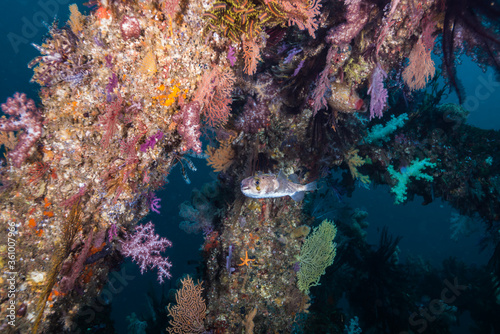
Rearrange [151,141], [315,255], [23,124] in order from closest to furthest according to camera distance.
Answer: [23,124] < [151,141] < [315,255]

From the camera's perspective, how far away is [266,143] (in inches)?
179

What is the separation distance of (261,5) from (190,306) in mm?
4538

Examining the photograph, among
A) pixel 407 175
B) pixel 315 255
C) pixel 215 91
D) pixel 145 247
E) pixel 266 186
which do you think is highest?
pixel 215 91

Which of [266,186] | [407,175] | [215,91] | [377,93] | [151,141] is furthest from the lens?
[407,175]

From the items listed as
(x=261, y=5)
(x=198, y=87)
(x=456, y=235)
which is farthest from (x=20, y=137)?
(x=456, y=235)

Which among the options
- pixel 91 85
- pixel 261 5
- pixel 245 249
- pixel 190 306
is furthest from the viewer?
pixel 245 249

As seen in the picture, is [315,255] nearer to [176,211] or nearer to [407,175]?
[407,175]

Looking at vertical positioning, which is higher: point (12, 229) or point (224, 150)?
point (224, 150)

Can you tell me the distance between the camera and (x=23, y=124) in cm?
218

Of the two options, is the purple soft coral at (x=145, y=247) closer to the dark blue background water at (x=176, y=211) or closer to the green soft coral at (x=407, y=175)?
the green soft coral at (x=407, y=175)

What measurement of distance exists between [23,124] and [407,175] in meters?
7.01

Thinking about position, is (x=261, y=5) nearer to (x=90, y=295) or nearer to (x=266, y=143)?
(x=266, y=143)

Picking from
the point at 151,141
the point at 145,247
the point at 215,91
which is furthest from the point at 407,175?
the point at 145,247

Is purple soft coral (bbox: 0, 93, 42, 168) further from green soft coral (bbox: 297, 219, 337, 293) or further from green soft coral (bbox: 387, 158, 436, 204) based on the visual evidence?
green soft coral (bbox: 387, 158, 436, 204)
